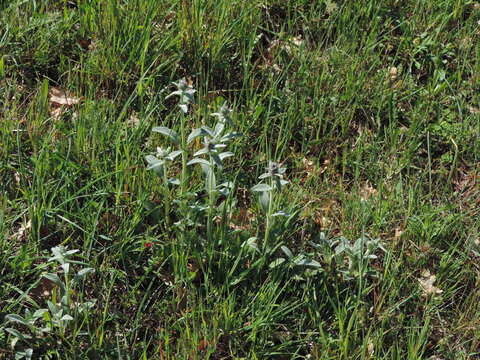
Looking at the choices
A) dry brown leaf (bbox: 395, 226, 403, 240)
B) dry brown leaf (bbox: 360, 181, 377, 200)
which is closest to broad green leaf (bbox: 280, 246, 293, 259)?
dry brown leaf (bbox: 395, 226, 403, 240)

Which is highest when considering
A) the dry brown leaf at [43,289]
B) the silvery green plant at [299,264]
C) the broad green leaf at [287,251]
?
the broad green leaf at [287,251]

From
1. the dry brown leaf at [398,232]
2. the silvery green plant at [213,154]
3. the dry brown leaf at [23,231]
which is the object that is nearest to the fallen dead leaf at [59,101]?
the dry brown leaf at [23,231]

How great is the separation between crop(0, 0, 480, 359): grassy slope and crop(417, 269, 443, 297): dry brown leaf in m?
0.03

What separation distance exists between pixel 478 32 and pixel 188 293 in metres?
2.60

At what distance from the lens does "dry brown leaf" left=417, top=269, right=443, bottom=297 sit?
3.08m

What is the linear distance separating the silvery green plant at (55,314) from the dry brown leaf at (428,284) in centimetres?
150

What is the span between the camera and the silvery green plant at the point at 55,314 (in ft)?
8.54

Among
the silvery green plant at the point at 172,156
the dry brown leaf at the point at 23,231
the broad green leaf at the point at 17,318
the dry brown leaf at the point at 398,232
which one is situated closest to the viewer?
the broad green leaf at the point at 17,318

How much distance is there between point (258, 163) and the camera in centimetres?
334

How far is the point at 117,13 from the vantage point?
12.0 ft

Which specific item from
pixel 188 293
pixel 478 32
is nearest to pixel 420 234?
pixel 188 293

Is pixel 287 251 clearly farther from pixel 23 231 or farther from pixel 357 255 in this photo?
pixel 23 231

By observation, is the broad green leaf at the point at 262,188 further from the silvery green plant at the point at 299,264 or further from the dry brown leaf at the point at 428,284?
the dry brown leaf at the point at 428,284

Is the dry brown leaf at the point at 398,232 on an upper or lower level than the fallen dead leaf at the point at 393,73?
lower
